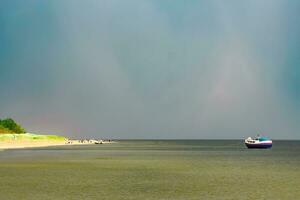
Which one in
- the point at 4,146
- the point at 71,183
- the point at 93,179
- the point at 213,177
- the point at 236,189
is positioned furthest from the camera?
the point at 4,146

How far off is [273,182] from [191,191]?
14.3 meters

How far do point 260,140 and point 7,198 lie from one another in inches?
6465

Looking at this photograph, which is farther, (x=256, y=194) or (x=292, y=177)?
(x=292, y=177)

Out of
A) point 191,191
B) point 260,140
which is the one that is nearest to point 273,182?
point 191,191

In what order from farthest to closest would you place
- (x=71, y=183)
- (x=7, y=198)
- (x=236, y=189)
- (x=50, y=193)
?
(x=71, y=183) → (x=236, y=189) → (x=50, y=193) → (x=7, y=198)

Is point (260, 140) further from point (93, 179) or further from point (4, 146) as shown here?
point (93, 179)

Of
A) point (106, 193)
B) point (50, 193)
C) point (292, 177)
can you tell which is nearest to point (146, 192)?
point (106, 193)

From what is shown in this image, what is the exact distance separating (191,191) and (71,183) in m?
14.5

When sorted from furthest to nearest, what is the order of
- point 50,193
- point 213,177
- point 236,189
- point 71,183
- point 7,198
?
point 213,177 → point 71,183 → point 236,189 → point 50,193 → point 7,198

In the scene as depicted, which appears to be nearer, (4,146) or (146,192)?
(146,192)

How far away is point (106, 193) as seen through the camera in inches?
1884

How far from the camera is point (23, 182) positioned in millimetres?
57219

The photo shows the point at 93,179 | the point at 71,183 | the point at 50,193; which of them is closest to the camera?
the point at 50,193

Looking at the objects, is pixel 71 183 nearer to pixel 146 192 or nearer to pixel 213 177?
pixel 146 192
